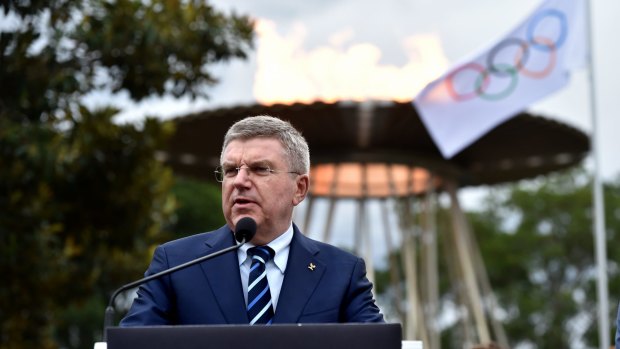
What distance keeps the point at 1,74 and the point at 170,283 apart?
832 centimetres

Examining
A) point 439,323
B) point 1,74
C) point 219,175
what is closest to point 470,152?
point 1,74

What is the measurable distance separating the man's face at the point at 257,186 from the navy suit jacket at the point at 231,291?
0.54 feet

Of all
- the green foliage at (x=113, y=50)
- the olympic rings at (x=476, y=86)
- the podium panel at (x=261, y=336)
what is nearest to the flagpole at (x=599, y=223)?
the olympic rings at (x=476, y=86)

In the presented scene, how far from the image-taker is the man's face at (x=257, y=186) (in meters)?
4.70

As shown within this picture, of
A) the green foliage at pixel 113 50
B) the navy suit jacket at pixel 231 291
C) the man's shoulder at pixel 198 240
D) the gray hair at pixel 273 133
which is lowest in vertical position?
the navy suit jacket at pixel 231 291

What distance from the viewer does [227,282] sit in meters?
4.70

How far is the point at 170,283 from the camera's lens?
15.5 ft

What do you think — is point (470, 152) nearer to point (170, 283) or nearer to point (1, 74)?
point (1, 74)

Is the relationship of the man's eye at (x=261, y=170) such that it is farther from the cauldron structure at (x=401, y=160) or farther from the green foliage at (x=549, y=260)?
the green foliage at (x=549, y=260)

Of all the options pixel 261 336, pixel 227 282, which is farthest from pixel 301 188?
pixel 261 336

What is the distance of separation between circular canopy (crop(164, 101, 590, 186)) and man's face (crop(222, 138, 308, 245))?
62.6 ft

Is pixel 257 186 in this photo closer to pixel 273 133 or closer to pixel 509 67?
pixel 273 133

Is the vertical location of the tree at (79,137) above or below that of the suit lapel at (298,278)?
above

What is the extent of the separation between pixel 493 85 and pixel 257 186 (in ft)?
42.0
